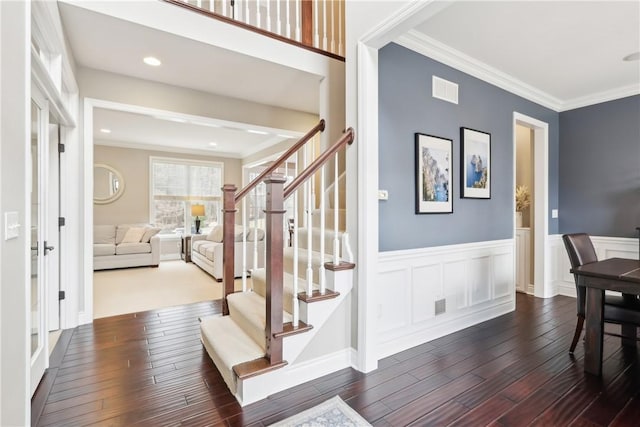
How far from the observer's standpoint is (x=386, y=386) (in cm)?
210

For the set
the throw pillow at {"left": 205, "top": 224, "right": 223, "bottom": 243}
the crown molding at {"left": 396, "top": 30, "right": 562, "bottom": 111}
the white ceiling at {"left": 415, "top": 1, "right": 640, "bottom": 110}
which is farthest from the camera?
the throw pillow at {"left": 205, "top": 224, "right": 223, "bottom": 243}

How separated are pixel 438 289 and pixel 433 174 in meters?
1.09

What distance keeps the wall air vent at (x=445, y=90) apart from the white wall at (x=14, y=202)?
291cm

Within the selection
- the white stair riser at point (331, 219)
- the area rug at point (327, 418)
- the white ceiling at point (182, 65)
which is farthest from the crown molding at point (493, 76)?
the area rug at point (327, 418)

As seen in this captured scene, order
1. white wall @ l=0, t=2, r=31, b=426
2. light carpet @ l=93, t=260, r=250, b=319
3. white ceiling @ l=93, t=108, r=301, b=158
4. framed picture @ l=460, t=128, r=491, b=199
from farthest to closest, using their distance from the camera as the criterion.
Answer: white ceiling @ l=93, t=108, r=301, b=158 < light carpet @ l=93, t=260, r=250, b=319 < framed picture @ l=460, t=128, r=491, b=199 < white wall @ l=0, t=2, r=31, b=426

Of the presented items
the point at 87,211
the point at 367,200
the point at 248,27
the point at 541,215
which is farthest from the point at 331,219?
the point at 541,215

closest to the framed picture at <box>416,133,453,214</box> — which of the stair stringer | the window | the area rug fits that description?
the stair stringer

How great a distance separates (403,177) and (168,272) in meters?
5.07

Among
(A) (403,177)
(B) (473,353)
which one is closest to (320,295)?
(A) (403,177)

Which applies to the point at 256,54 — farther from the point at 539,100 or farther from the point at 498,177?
the point at 539,100

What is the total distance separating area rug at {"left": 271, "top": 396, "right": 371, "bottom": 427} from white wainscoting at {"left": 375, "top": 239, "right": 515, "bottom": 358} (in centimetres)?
75

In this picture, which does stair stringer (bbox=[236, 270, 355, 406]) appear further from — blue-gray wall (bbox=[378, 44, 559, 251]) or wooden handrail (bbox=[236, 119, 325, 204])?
wooden handrail (bbox=[236, 119, 325, 204])

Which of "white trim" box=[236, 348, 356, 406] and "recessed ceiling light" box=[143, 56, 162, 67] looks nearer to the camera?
"white trim" box=[236, 348, 356, 406]

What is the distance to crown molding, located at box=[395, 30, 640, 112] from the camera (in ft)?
9.07
